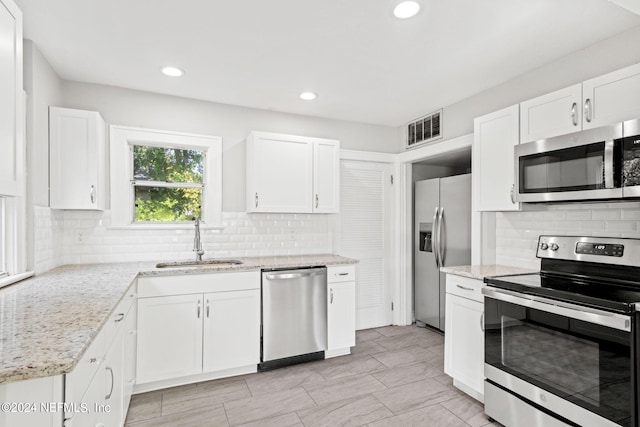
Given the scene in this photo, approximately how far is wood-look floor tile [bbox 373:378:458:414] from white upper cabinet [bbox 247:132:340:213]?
179 cm

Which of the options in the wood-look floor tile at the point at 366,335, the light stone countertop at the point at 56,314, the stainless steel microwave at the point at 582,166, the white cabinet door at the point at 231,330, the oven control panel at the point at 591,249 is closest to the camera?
the light stone countertop at the point at 56,314

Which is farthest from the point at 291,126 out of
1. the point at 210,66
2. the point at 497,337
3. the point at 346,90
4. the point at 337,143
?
the point at 497,337

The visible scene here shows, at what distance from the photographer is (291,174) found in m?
3.53

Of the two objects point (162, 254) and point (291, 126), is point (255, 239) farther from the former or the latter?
point (291, 126)

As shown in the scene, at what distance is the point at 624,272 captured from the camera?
6.70ft

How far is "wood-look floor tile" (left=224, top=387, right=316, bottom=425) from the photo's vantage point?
2.36m

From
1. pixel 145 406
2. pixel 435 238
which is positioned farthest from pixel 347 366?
pixel 435 238

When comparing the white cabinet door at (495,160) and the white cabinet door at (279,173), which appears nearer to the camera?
the white cabinet door at (495,160)

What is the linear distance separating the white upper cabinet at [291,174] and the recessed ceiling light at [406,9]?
1.69 metres

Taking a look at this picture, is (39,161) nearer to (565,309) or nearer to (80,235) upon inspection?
(80,235)

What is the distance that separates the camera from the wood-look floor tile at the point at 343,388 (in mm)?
2617

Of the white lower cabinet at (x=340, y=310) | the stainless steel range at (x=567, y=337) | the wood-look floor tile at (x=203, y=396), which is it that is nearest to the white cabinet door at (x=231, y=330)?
the wood-look floor tile at (x=203, y=396)

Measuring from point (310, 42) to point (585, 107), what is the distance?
5.90ft

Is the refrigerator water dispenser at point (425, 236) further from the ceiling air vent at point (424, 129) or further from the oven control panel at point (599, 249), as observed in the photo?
the oven control panel at point (599, 249)
